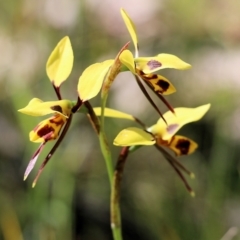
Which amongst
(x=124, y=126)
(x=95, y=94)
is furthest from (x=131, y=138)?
(x=124, y=126)

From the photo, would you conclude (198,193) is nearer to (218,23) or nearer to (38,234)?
(38,234)

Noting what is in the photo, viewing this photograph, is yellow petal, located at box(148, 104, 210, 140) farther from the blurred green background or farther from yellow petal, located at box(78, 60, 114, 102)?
the blurred green background

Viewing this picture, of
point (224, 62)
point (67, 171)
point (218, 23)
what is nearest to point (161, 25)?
point (218, 23)

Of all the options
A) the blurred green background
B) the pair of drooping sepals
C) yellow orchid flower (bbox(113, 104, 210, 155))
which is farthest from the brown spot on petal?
the blurred green background

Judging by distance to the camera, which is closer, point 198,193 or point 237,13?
point 198,193

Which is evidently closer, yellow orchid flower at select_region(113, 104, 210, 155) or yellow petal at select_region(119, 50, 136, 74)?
yellow petal at select_region(119, 50, 136, 74)

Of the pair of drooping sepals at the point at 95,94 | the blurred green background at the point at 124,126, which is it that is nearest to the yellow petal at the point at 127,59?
the pair of drooping sepals at the point at 95,94

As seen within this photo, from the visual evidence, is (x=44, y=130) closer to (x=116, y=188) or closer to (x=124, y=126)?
(x=116, y=188)
